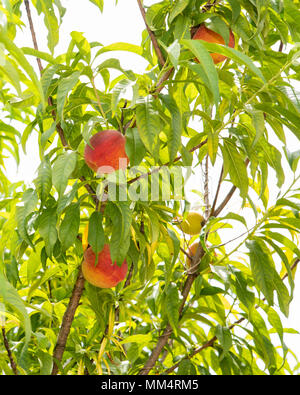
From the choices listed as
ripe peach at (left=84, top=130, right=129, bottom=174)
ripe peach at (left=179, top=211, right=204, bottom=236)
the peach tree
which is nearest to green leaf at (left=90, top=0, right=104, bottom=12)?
the peach tree

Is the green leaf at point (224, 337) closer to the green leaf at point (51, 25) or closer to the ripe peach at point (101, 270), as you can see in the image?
the ripe peach at point (101, 270)

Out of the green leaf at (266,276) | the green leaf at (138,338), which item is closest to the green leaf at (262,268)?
the green leaf at (266,276)

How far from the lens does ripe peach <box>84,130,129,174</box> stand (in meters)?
0.74

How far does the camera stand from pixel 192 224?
112cm

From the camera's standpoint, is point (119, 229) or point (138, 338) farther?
point (138, 338)

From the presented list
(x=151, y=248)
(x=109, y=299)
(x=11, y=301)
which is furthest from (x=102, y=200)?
(x=11, y=301)

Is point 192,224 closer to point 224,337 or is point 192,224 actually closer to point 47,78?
point 224,337

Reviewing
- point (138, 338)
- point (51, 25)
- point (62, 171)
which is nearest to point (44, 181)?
point (62, 171)

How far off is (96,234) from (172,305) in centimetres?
24

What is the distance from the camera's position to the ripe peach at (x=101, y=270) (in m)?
0.81

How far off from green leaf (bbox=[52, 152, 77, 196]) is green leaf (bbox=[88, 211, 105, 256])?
96 millimetres

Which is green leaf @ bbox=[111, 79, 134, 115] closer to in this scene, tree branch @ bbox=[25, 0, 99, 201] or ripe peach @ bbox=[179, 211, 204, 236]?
tree branch @ bbox=[25, 0, 99, 201]

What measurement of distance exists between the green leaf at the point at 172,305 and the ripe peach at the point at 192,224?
0.20m

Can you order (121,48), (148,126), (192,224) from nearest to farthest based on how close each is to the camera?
1. (148,126)
2. (121,48)
3. (192,224)
